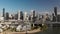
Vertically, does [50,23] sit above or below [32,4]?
below

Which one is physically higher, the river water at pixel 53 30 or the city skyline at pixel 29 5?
the city skyline at pixel 29 5

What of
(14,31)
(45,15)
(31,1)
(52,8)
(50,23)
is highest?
(31,1)

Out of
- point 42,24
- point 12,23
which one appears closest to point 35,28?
point 42,24

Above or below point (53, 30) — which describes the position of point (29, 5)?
above

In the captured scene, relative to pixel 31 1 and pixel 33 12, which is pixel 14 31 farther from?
pixel 31 1

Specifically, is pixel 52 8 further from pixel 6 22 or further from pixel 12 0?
pixel 6 22

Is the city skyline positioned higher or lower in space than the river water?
higher

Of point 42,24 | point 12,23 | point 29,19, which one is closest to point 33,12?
point 29,19
